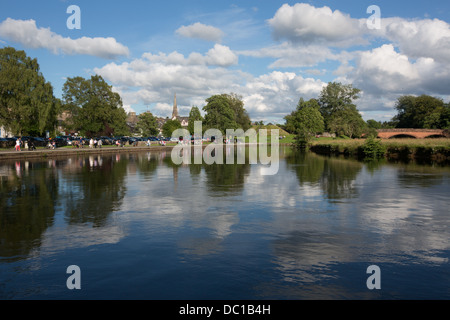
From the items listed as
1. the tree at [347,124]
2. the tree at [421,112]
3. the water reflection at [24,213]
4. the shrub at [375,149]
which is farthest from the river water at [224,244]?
the tree at [421,112]

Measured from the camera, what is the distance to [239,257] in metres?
7.80

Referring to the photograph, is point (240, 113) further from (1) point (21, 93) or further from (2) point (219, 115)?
(1) point (21, 93)

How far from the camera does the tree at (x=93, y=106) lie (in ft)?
237

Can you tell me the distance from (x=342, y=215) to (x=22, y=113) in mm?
54958

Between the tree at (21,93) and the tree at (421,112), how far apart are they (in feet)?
321

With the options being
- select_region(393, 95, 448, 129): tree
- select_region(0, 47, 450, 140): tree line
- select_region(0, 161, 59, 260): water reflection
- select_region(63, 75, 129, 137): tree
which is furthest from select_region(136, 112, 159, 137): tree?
select_region(0, 161, 59, 260): water reflection

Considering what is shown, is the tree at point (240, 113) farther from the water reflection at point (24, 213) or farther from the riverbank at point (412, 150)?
the water reflection at point (24, 213)

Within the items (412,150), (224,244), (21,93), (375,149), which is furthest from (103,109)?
(224,244)

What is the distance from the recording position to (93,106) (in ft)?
239

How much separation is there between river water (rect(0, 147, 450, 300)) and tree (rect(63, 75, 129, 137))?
59323mm

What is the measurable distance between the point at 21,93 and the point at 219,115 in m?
57.5

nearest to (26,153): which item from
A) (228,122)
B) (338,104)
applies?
(228,122)

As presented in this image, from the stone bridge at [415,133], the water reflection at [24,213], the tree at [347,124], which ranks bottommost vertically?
the water reflection at [24,213]

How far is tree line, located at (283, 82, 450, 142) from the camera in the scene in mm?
99375
